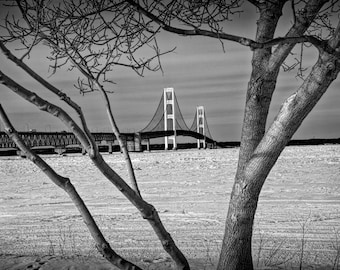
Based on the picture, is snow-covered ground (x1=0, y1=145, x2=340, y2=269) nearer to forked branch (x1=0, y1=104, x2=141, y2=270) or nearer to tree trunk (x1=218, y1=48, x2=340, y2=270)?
tree trunk (x1=218, y1=48, x2=340, y2=270)

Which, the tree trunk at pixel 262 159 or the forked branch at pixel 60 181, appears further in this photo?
the tree trunk at pixel 262 159

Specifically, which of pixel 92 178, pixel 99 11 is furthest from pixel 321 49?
pixel 92 178

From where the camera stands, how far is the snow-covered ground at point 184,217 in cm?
509

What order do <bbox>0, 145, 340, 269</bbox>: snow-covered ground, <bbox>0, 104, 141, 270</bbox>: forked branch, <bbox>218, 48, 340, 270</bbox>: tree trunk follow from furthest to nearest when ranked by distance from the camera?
<bbox>0, 145, 340, 269</bbox>: snow-covered ground, <bbox>218, 48, 340, 270</bbox>: tree trunk, <bbox>0, 104, 141, 270</bbox>: forked branch

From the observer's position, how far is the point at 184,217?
23.6ft

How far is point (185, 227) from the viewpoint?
6434 mm

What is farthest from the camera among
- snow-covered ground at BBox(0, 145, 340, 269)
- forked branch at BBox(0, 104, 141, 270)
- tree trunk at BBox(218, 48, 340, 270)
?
snow-covered ground at BBox(0, 145, 340, 269)

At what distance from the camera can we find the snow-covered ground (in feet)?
16.7

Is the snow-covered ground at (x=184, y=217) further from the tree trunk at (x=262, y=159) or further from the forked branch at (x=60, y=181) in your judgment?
the forked branch at (x=60, y=181)

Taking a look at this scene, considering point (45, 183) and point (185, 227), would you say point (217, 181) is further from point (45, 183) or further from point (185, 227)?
point (185, 227)

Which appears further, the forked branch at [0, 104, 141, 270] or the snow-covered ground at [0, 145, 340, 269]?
the snow-covered ground at [0, 145, 340, 269]

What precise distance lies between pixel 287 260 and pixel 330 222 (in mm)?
2283

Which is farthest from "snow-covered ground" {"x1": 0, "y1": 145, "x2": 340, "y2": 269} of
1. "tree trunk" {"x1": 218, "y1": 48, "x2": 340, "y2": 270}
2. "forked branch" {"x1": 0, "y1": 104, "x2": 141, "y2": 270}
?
"forked branch" {"x1": 0, "y1": 104, "x2": 141, "y2": 270}

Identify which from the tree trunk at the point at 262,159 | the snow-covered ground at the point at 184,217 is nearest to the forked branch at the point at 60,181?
the tree trunk at the point at 262,159
